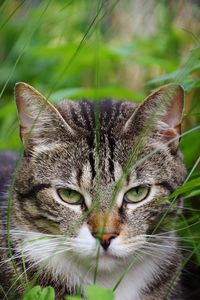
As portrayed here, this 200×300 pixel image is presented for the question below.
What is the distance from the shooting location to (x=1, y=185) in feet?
11.1

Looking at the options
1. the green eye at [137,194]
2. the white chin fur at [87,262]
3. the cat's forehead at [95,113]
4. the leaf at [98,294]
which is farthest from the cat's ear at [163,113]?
the leaf at [98,294]

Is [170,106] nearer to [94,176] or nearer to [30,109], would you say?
[94,176]

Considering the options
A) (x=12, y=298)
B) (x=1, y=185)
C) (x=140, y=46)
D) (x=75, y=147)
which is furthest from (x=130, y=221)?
(x=140, y=46)

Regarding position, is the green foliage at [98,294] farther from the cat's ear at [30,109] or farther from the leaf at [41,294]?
the cat's ear at [30,109]

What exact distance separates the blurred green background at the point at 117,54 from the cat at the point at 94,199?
0.20 m

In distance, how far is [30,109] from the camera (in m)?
2.86

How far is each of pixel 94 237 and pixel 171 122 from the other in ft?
1.89

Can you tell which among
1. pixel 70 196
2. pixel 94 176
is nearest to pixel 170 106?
pixel 94 176

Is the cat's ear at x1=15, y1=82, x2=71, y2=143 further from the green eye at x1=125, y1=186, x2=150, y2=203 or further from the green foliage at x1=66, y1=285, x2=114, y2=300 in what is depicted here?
the green foliage at x1=66, y1=285, x2=114, y2=300

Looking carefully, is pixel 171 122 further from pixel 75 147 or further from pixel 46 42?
pixel 46 42

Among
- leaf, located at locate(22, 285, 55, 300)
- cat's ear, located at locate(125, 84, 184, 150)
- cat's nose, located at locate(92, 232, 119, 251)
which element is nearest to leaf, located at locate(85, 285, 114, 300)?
leaf, located at locate(22, 285, 55, 300)

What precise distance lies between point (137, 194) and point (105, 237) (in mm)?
251

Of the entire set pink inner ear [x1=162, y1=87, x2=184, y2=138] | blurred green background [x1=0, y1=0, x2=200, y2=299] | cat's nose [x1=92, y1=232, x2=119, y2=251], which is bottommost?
cat's nose [x1=92, y1=232, x2=119, y2=251]

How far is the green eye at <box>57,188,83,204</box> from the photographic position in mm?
2795
